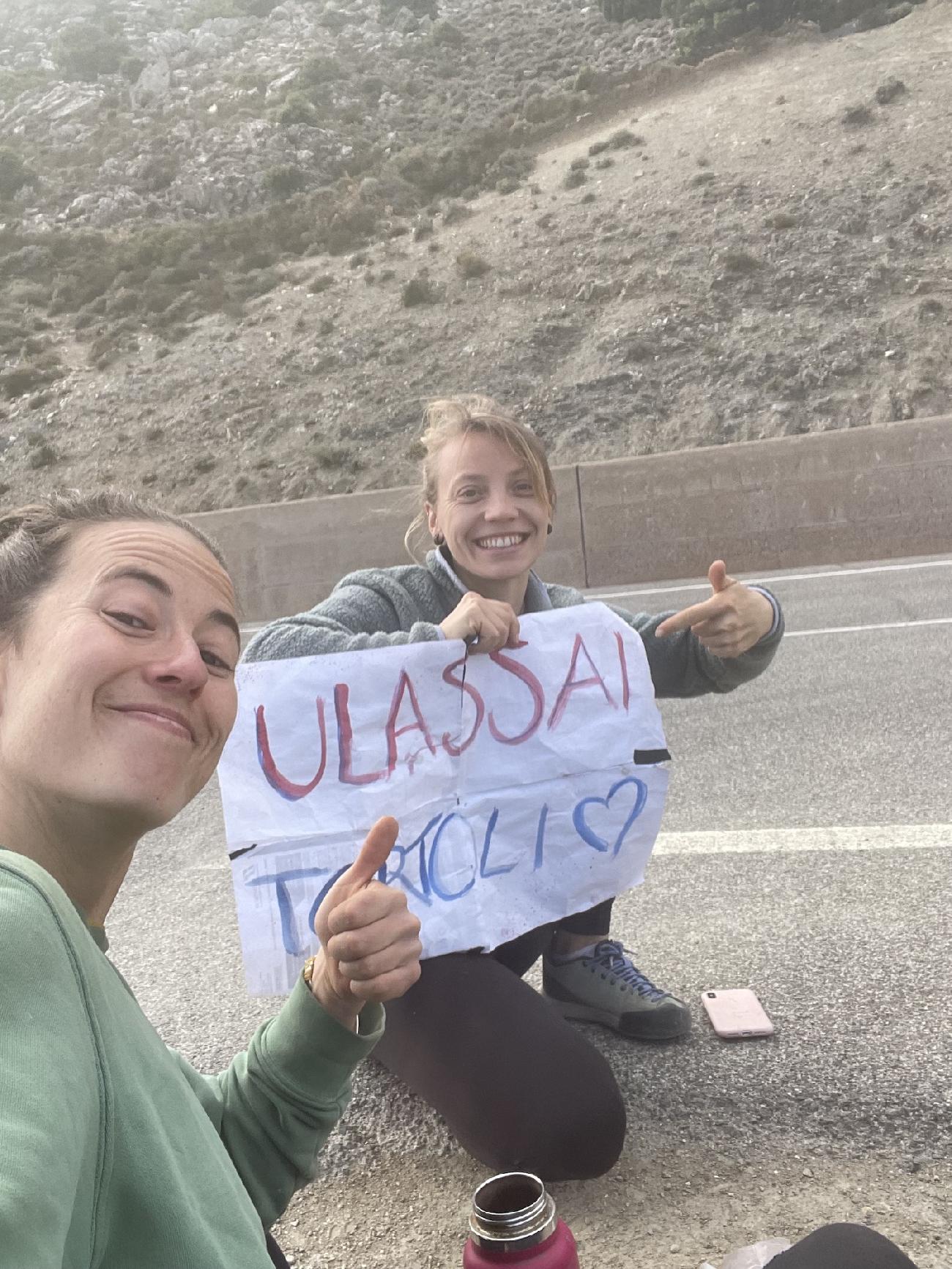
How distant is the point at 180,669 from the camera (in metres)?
1.27

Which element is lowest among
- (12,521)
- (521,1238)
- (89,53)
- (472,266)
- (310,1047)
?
(472,266)

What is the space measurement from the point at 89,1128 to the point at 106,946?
0.48 m

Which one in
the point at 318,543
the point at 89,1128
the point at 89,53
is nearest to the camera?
the point at 89,1128

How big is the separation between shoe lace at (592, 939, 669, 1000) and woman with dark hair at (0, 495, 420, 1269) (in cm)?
126

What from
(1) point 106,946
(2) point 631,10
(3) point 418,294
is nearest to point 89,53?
(2) point 631,10

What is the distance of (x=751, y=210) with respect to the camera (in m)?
25.7

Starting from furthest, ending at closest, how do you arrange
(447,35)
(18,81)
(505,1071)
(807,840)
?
(18,81), (447,35), (807,840), (505,1071)

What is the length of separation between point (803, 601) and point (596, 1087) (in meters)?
7.91

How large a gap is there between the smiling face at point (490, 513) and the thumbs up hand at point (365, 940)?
4.35 feet

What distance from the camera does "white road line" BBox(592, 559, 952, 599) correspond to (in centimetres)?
1068

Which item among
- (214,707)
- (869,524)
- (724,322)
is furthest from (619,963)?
(724,322)

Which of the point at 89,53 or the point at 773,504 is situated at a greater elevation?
the point at 89,53

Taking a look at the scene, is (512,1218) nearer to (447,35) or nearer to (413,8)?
(447,35)

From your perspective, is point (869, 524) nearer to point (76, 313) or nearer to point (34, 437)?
point (34, 437)
